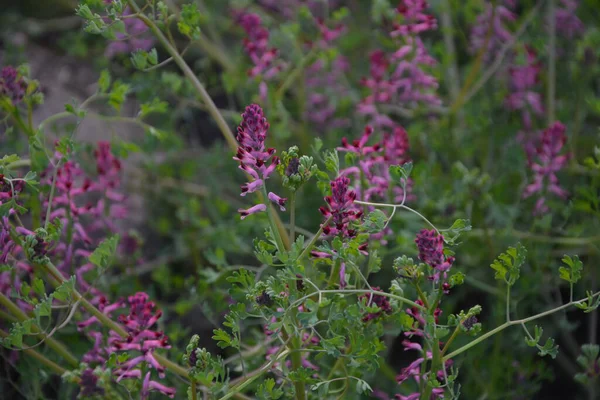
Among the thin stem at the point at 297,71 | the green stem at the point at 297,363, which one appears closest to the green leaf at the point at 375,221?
the green stem at the point at 297,363

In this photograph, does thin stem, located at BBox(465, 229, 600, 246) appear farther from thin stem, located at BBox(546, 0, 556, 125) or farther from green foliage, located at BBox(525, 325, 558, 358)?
green foliage, located at BBox(525, 325, 558, 358)

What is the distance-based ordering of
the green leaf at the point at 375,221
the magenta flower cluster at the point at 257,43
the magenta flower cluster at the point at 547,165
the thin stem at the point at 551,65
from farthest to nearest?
the thin stem at the point at 551,65 < the magenta flower cluster at the point at 257,43 < the magenta flower cluster at the point at 547,165 < the green leaf at the point at 375,221

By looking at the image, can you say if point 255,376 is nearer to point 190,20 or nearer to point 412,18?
point 190,20

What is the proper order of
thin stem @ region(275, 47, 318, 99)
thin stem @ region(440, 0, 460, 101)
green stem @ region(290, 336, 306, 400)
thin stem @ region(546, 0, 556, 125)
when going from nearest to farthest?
green stem @ region(290, 336, 306, 400), thin stem @ region(275, 47, 318, 99), thin stem @ region(546, 0, 556, 125), thin stem @ region(440, 0, 460, 101)

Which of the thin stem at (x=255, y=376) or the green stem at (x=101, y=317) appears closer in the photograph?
the thin stem at (x=255, y=376)

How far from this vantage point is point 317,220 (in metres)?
3.79

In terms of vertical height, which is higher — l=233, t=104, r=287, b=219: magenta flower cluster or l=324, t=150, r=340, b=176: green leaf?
l=233, t=104, r=287, b=219: magenta flower cluster

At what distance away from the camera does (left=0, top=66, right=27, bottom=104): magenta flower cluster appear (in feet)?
8.36

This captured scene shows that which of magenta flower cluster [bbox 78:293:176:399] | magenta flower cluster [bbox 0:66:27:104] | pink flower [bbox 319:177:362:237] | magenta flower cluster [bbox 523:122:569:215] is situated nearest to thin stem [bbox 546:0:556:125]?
magenta flower cluster [bbox 523:122:569:215]

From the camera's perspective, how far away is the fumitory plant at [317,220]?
1972mm

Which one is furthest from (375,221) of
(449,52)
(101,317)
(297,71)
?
(449,52)

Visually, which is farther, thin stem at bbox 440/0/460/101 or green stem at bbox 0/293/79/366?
thin stem at bbox 440/0/460/101

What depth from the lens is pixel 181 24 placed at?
238 cm

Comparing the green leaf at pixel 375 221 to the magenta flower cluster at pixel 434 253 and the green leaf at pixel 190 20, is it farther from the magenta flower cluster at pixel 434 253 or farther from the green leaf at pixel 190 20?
the green leaf at pixel 190 20
